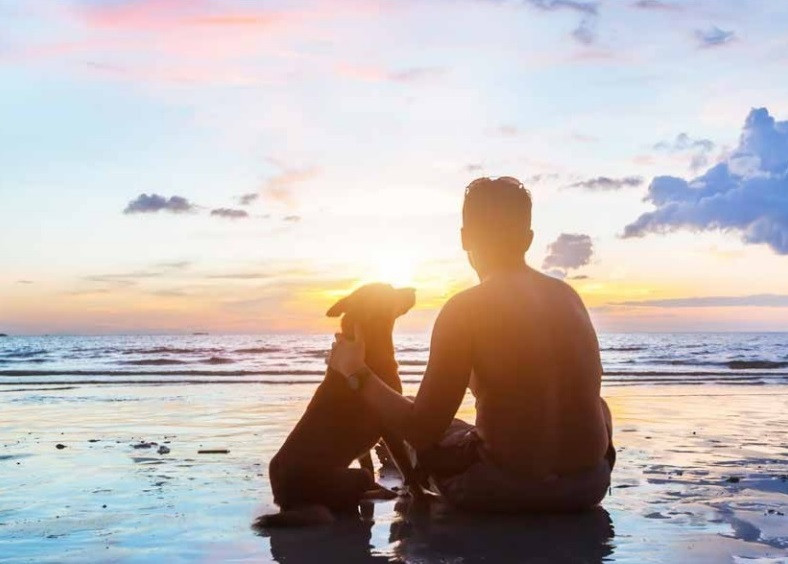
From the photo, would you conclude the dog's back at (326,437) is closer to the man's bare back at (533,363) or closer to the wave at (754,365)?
the man's bare back at (533,363)

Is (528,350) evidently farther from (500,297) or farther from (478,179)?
(478,179)

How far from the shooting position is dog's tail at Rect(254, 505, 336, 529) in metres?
4.55

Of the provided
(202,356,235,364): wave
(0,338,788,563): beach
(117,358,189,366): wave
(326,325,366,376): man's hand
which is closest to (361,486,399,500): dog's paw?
(0,338,788,563): beach

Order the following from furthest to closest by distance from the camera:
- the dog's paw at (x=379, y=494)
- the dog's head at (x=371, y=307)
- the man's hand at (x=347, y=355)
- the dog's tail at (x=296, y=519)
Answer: the dog's paw at (x=379, y=494)
the dog's head at (x=371, y=307)
the man's hand at (x=347, y=355)
the dog's tail at (x=296, y=519)

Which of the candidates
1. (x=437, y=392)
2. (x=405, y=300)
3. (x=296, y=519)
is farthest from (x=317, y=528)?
(x=405, y=300)

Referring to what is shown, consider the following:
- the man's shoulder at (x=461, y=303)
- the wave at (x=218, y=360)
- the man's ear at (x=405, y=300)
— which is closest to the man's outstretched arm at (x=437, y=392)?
the man's shoulder at (x=461, y=303)

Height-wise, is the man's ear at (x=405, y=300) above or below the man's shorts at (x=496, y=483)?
above

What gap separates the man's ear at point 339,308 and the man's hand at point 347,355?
22cm

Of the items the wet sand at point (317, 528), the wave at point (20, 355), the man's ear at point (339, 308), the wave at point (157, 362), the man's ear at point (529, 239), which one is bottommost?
the wave at point (20, 355)

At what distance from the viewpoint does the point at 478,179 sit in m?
4.32

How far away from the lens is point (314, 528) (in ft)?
14.9

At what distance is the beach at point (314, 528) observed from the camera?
13.0 feet

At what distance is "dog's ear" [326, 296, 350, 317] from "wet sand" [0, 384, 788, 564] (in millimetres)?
1211

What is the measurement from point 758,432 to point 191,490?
6.28 m
